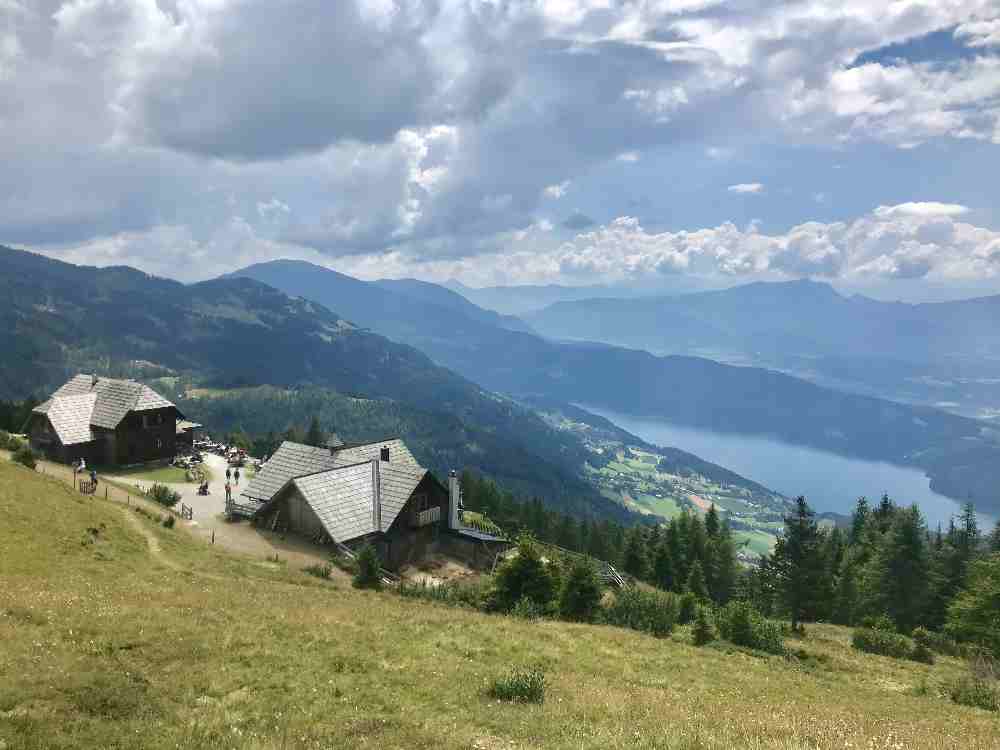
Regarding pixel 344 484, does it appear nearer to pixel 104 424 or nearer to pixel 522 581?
pixel 522 581

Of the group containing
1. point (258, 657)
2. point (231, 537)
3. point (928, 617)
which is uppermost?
point (258, 657)

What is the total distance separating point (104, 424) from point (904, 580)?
283ft

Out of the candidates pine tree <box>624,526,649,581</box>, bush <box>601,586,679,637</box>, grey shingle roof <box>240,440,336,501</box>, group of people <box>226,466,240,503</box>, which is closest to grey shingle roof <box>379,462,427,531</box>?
grey shingle roof <box>240,440,336,501</box>

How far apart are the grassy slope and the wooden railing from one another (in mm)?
19414

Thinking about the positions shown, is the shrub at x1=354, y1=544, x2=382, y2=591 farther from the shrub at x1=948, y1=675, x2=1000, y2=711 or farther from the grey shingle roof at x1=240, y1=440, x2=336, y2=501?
the shrub at x1=948, y1=675, x2=1000, y2=711

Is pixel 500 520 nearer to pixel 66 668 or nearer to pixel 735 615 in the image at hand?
pixel 735 615

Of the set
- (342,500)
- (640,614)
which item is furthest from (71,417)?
(640,614)

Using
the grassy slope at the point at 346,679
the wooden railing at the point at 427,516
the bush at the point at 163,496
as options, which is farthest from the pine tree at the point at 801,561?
the bush at the point at 163,496

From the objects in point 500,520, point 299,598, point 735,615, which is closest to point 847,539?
point 500,520

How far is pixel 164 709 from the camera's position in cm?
1175

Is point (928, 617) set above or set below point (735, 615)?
below

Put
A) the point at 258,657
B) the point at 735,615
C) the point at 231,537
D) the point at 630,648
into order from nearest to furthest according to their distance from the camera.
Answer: the point at 258,657 < the point at 630,648 < the point at 735,615 < the point at 231,537

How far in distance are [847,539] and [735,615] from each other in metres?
92.4

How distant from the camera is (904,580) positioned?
63.4 meters
